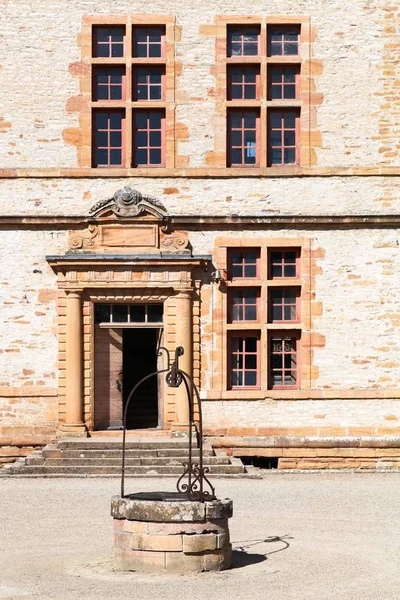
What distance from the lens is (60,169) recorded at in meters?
21.4

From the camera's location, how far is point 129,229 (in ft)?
69.9

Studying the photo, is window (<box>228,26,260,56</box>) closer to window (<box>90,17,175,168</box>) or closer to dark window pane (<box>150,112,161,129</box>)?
window (<box>90,17,175,168</box>)

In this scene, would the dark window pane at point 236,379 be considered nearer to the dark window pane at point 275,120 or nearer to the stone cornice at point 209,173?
the stone cornice at point 209,173

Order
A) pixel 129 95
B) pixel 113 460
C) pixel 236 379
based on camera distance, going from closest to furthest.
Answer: pixel 113 460 → pixel 236 379 → pixel 129 95

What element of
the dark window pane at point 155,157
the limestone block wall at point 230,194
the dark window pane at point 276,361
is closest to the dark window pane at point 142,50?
the dark window pane at point 155,157

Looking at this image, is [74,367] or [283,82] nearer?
[74,367]

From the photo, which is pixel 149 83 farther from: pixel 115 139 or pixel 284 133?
pixel 284 133

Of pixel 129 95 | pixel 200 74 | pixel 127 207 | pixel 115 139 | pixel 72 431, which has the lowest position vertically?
pixel 72 431

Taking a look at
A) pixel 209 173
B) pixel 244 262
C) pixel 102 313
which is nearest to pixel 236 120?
pixel 209 173

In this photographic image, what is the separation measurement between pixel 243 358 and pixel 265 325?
2.28 ft

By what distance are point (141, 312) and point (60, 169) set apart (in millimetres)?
2768

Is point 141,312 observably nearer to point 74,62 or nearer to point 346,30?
point 74,62

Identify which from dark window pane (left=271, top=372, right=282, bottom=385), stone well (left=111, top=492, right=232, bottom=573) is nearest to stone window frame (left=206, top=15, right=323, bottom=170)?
dark window pane (left=271, top=372, right=282, bottom=385)

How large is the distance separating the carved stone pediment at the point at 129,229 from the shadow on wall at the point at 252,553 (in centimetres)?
825
